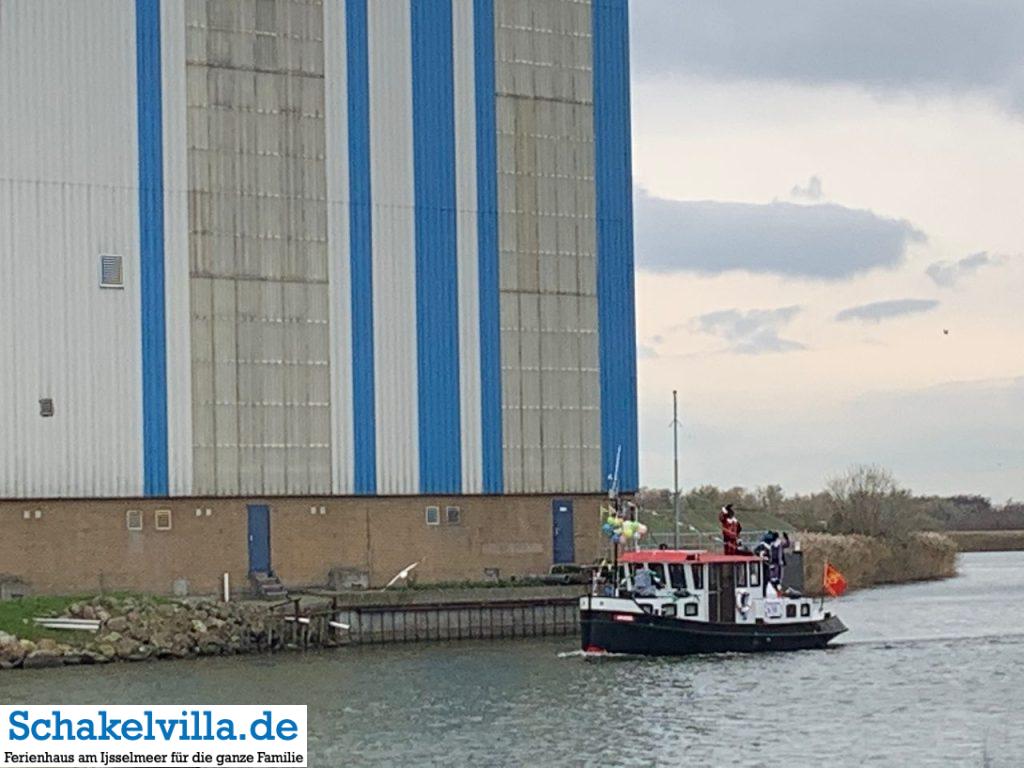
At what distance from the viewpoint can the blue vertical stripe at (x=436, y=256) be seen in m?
76.9

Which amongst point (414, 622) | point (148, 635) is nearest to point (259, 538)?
point (414, 622)

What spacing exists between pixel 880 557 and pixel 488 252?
1998 inches

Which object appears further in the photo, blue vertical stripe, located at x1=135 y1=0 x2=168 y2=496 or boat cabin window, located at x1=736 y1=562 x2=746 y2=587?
blue vertical stripe, located at x1=135 y1=0 x2=168 y2=496

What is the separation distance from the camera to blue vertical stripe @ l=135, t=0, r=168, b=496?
71812 millimetres

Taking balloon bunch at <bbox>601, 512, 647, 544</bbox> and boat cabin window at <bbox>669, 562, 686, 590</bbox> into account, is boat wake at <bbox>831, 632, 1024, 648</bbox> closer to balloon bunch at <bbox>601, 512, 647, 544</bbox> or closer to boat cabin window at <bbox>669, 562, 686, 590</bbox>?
boat cabin window at <bbox>669, 562, 686, 590</bbox>

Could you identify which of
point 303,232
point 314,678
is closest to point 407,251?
point 303,232

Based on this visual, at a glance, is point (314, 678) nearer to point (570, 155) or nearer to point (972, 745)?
point (972, 745)

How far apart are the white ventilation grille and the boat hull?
1940 centimetres

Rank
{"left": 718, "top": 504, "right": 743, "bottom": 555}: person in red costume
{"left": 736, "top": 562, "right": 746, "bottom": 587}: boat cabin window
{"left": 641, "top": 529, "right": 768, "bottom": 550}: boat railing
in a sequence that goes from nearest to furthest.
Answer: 1. {"left": 736, "top": 562, "right": 746, "bottom": 587}: boat cabin window
2. {"left": 718, "top": 504, "right": 743, "bottom": 555}: person in red costume
3. {"left": 641, "top": 529, "right": 768, "bottom": 550}: boat railing

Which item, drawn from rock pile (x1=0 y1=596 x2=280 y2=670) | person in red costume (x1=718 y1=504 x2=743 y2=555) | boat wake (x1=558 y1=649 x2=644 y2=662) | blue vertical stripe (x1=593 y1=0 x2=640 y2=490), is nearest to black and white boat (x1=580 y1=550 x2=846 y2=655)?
boat wake (x1=558 y1=649 x2=644 y2=662)

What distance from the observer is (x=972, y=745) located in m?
46.8

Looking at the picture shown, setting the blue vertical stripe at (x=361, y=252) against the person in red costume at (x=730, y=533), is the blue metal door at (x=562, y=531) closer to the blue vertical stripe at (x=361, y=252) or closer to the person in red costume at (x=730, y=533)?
the blue vertical stripe at (x=361, y=252)

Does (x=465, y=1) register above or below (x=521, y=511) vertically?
above

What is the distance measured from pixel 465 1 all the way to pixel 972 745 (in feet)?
130
